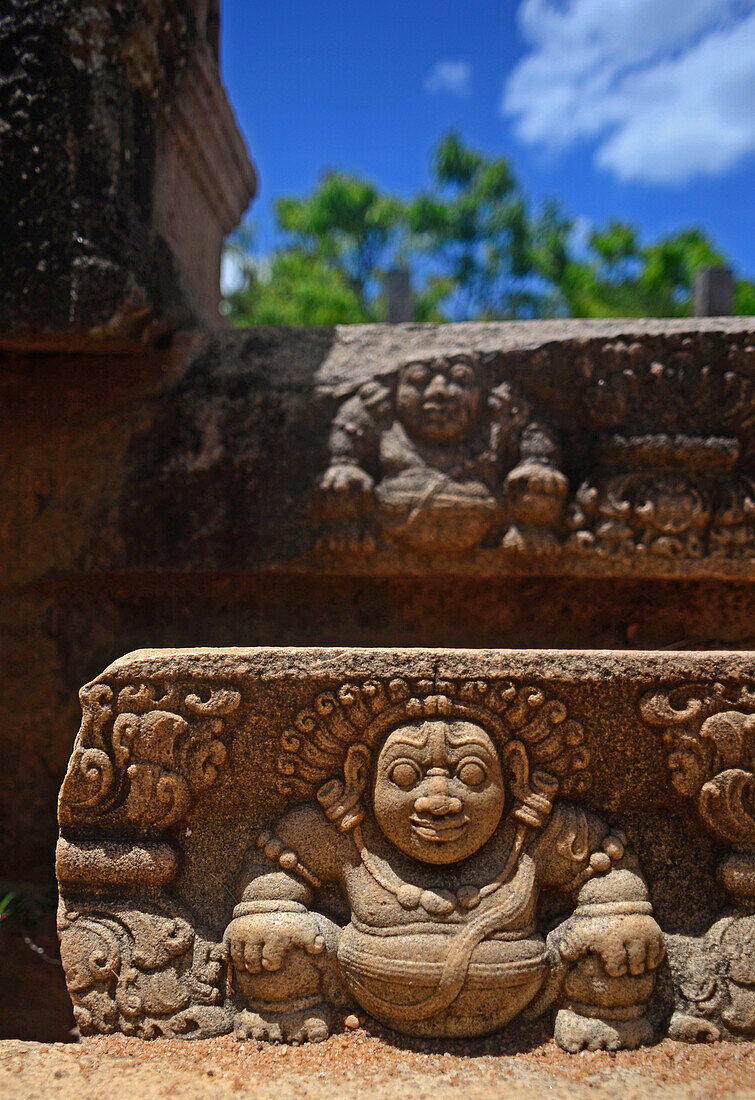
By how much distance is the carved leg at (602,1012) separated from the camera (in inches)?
71.2

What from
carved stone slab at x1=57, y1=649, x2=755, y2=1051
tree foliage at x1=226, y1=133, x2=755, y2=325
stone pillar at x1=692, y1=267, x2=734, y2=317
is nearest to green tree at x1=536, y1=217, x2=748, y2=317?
tree foliage at x1=226, y1=133, x2=755, y2=325

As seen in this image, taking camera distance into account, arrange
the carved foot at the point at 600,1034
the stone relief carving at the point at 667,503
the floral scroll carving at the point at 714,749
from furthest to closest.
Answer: the stone relief carving at the point at 667,503, the floral scroll carving at the point at 714,749, the carved foot at the point at 600,1034

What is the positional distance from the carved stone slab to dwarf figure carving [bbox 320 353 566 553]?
0.71m

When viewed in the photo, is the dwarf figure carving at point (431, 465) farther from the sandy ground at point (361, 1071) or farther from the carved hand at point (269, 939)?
the sandy ground at point (361, 1071)

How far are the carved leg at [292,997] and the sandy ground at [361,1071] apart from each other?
30 millimetres

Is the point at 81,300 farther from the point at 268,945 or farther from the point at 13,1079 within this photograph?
the point at 13,1079

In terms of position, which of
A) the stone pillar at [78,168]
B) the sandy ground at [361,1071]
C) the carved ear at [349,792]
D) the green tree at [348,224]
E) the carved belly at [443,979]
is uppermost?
the green tree at [348,224]

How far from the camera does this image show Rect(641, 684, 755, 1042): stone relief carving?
188cm

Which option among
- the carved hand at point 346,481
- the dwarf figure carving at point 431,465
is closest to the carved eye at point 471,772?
the dwarf figure carving at point 431,465

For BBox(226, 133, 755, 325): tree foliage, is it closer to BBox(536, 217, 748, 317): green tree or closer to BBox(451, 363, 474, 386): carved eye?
BBox(536, 217, 748, 317): green tree

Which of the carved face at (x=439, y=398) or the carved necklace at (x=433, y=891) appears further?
the carved face at (x=439, y=398)

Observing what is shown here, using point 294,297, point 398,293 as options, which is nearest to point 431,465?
point 398,293

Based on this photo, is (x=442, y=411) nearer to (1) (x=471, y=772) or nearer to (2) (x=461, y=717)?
(2) (x=461, y=717)

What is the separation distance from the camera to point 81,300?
236 cm
